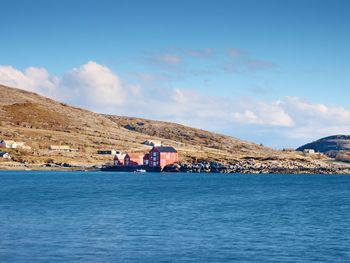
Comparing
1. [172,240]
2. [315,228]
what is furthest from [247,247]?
[315,228]

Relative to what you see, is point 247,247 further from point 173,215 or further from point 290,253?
point 173,215

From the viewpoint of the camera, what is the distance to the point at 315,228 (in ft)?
217

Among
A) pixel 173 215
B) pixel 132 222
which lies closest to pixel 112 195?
pixel 173 215

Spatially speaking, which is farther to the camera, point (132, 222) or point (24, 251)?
point (132, 222)

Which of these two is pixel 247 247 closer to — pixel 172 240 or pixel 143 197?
pixel 172 240

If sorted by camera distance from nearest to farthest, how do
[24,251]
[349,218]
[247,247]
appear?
1. [24,251]
2. [247,247]
3. [349,218]

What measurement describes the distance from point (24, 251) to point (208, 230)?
2204 cm

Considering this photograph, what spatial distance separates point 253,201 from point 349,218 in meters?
29.1

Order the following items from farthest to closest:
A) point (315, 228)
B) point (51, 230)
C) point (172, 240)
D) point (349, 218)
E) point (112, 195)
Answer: point (112, 195) → point (349, 218) → point (315, 228) → point (51, 230) → point (172, 240)

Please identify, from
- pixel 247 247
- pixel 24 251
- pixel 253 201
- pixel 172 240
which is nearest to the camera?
pixel 24 251

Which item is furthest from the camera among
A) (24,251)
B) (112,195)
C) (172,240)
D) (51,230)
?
(112,195)

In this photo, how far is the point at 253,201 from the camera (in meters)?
105

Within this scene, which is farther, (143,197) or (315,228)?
(143,197)

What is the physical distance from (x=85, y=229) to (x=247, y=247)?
1904 cm
